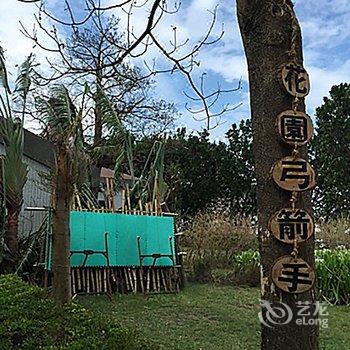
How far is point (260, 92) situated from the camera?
6.83ft

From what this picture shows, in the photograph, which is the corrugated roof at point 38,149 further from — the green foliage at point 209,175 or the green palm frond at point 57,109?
the green foliage at point 209,175

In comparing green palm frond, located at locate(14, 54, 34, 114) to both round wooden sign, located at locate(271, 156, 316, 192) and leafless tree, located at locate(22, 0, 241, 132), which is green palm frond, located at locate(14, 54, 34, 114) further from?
round wooden sign, located at locate(271, 156, 316, 192)

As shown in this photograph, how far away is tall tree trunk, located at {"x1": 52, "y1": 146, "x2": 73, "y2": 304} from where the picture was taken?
440 centimetres

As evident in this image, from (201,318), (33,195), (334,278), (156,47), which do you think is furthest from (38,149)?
(156,47)

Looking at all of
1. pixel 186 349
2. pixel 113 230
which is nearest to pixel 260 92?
pixel 186 349

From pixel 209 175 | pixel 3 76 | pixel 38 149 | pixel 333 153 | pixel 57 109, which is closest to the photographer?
pixel 3 76

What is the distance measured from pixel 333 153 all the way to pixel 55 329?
1878cm

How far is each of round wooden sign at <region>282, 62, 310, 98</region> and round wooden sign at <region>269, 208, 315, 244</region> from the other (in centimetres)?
47

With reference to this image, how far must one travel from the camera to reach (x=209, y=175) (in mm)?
19469

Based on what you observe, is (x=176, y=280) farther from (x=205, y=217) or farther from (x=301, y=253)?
(x=301, y=253)

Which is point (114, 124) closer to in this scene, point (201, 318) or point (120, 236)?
point (120, 236)

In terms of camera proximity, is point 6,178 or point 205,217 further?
point 205,217

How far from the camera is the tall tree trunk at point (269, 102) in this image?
203 centimetres

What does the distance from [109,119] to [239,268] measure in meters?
3.86
